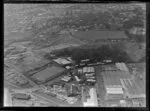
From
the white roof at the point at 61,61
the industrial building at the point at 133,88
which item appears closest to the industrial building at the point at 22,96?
the white roof at the point at 61,61

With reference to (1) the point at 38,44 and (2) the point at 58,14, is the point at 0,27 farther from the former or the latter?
(2) the point at 58,14

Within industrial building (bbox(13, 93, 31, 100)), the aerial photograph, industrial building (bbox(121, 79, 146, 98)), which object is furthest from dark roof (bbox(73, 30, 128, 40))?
industrial building (bbox(13, 93, 31, 100))

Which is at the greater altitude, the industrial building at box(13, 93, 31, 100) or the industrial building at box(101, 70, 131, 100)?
the industrial building at box(101, 70, 131, 100)

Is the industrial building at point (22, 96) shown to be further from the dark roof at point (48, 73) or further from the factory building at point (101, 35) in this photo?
the factory building at point (101, 35)

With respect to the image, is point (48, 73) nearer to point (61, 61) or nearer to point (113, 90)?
point (61, 61)

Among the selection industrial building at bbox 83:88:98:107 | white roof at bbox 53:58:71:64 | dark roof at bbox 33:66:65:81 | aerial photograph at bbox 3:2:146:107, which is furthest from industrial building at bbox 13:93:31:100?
industrial building at bbox 83:88:98:107

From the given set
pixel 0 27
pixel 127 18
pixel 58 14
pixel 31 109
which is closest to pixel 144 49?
pixel 127 18

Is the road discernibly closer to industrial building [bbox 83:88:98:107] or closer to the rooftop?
industrial building [bbox 83:88:98:107]

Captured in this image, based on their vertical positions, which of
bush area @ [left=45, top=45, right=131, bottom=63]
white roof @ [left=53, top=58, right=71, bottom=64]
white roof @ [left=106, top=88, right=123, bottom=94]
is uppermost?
bush area @ [left=45, top=45, right=131, bottom=63]
